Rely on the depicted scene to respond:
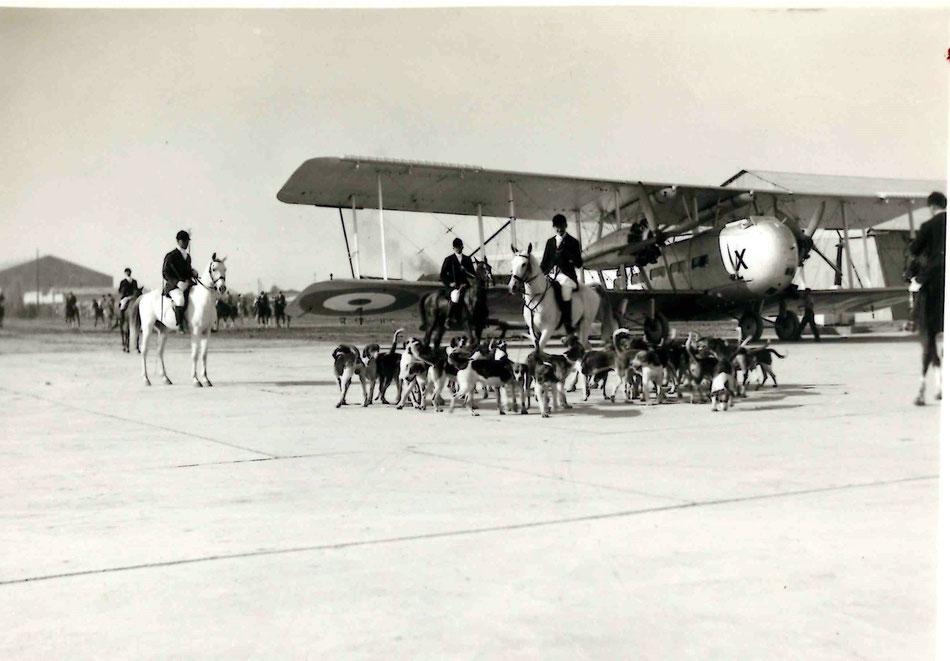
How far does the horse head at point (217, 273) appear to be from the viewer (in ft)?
33.7

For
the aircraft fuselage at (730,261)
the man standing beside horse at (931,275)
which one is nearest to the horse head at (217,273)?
the man standing beside horse at (931,275)

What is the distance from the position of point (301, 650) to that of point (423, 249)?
1053 cm

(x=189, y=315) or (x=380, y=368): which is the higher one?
(x=189, y=315)

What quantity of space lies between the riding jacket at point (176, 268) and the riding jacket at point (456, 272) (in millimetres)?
3105

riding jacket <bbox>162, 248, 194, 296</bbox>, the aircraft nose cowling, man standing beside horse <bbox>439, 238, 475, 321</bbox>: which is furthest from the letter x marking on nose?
riding jacket <bbox>162, 248, 194, 296</bbox>

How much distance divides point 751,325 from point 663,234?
3.37 meters

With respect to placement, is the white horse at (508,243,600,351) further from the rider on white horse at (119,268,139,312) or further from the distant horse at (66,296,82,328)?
the distant horse at (66,296,82,328)

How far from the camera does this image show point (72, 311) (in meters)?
9.16

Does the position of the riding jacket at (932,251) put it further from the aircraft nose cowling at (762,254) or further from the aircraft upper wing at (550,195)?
the aircraft nose cowling at (762,254)

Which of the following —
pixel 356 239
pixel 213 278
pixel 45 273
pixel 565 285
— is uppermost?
pixel 356 239

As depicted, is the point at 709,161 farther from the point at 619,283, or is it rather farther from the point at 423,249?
the point at 619,283

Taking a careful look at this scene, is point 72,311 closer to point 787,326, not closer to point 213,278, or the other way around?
point 213,278

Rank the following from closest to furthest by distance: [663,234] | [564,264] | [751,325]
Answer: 1. [564,264]
2. [663,234]
3. [751,325]

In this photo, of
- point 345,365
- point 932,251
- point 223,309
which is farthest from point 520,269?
point 223,309
